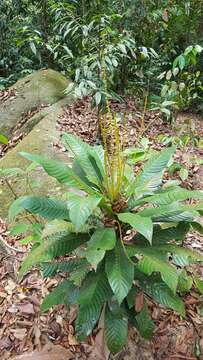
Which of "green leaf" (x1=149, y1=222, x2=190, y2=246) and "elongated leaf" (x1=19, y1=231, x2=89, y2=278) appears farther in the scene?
"green leaf" (x1=149, y1=222, x2=190, y2=246)

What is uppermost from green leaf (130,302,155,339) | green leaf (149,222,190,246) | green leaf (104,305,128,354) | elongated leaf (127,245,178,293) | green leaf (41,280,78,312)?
elongated leaf (127,245,178,293)

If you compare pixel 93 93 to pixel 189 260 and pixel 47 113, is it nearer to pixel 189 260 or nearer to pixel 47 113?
pixel 47 113

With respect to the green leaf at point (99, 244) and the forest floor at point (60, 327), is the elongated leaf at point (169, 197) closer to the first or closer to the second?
the green leaf at point (99, 244)

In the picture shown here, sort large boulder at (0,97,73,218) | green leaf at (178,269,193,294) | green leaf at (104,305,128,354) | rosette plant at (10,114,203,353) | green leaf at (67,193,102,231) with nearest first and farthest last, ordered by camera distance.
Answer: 1. green leaf at (67,193,102,231)
2. rosette plant at (10,114,203,353)
3. green leaf at (104,305,128,354)
4. green leaf at (178,269,193,294)
5. large boulder at (0,97,73,218)

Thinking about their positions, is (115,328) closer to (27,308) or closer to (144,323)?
(144,323)

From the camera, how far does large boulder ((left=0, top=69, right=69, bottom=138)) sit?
475 cm

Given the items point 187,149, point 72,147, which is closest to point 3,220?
point 72,147

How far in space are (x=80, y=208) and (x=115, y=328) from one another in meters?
0.67

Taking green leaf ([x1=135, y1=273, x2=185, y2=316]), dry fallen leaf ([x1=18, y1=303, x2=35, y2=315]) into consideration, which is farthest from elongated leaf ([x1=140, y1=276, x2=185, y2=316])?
dry fallen leaf ([x1=18, y1=303, x2=35, y2=315])

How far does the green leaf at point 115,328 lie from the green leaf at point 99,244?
0.38 metres

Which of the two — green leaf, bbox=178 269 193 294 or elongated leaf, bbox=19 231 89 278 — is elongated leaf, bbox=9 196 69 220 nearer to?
elongated leaf, bbox=19 231 89 278

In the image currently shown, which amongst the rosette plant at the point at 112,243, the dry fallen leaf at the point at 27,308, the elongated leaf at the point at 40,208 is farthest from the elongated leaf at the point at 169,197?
the dry fallen leaf at the point at 27,308

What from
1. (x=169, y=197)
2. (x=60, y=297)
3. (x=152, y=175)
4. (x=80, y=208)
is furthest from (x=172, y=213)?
(x=60, y=297)

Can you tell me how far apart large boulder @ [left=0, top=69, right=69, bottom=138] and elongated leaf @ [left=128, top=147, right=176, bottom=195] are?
2.72 metres
